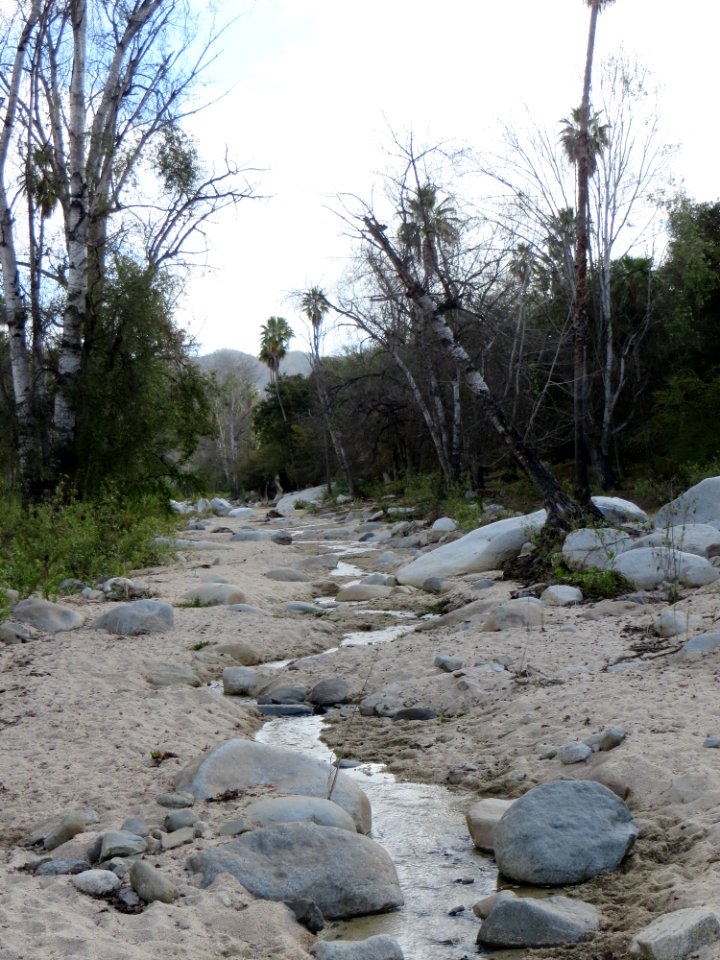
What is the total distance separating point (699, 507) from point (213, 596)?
6653 millimetres

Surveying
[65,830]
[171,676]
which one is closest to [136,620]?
[171,676]

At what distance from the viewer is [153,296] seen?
13812 mm

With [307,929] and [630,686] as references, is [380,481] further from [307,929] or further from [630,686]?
[307,929]

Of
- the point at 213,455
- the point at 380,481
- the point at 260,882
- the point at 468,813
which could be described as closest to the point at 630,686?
the point at 468,813

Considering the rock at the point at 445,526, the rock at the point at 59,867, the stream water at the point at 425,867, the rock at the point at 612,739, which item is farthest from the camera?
the rock at the point at 445,526

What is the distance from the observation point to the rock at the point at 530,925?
3.12 metres

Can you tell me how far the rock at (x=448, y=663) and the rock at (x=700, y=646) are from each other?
58.5 inches

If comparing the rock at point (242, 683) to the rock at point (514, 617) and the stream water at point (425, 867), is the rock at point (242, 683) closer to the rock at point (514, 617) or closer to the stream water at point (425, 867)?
the stream water at point (425, 867)

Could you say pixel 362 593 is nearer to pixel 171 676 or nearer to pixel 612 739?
pixel 171 676

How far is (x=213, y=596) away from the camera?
9.92 m

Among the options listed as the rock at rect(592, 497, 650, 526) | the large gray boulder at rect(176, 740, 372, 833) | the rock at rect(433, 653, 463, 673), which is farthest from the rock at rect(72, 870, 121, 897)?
the rock at rect(592, 497, 650, 526)

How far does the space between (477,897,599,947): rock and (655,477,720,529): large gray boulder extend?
9214mm

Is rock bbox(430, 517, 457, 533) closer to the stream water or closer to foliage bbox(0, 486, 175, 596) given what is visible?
foliage bbox(0, 486, 175, 596)

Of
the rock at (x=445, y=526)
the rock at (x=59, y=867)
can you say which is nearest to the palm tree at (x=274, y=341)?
the rock at (x=445, y=526)
